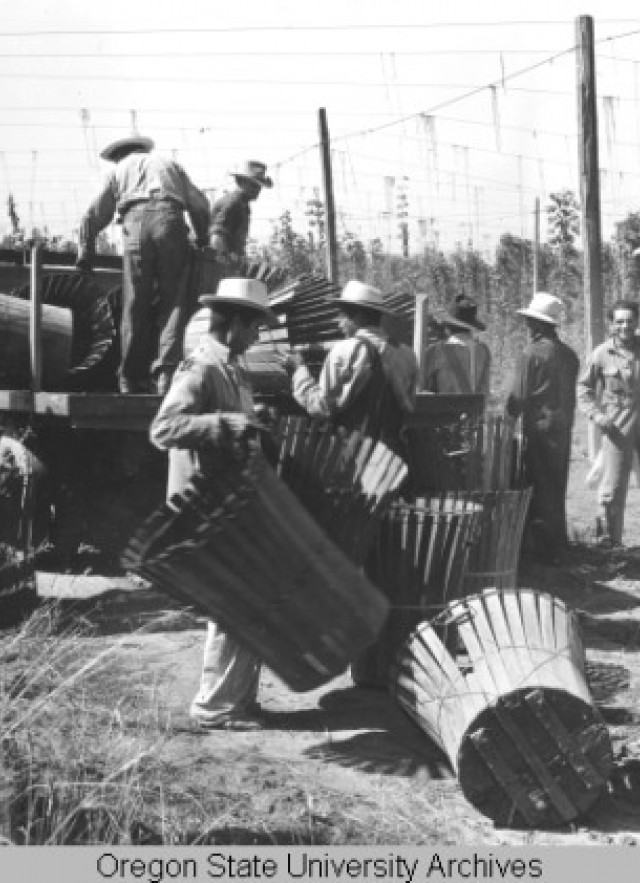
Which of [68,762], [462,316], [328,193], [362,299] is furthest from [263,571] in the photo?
[328,193]

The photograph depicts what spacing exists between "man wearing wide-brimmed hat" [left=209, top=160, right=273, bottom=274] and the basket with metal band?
10.6 feet

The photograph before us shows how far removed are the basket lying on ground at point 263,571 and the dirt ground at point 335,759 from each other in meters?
0.42

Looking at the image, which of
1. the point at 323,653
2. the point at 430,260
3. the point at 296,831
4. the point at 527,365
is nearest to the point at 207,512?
the point at 323,653

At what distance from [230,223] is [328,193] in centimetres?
1247

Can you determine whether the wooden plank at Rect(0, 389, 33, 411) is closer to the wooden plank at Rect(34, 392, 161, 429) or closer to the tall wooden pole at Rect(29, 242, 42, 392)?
the tall wooden pole at Rect(29, 242, 42, 392)

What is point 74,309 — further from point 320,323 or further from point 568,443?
point 568,443

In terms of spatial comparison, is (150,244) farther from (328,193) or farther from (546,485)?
(328,193)

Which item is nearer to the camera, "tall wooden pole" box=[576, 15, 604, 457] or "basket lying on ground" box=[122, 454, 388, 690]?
"basket lying on ground" box=[122, 454, 388, 690]

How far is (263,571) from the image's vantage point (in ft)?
17.5

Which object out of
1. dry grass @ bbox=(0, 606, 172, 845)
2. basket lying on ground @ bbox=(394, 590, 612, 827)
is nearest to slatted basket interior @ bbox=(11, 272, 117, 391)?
dry grass @ bbox=(0, 606, 172, 845)

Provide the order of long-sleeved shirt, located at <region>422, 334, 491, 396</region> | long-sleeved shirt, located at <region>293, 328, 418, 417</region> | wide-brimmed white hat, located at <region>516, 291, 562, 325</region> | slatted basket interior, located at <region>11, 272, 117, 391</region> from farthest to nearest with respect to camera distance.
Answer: long-sleeved shirt, located at <region>422, 334, 491, 396</region> → wide-brimmed white hat, located at <region>516, 291, 562, 325</region> → slatted basket interior, located at <region>11, 272, 117, 391</region> → long-sleeved shirt, located at <region>293, 328, 418, 417</region>

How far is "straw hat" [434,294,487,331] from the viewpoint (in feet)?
34.0

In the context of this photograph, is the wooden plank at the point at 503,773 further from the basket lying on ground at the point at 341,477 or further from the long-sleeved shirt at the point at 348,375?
the long-sleeved shirt at the point at 348,375

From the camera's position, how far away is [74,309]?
9.04 meters
